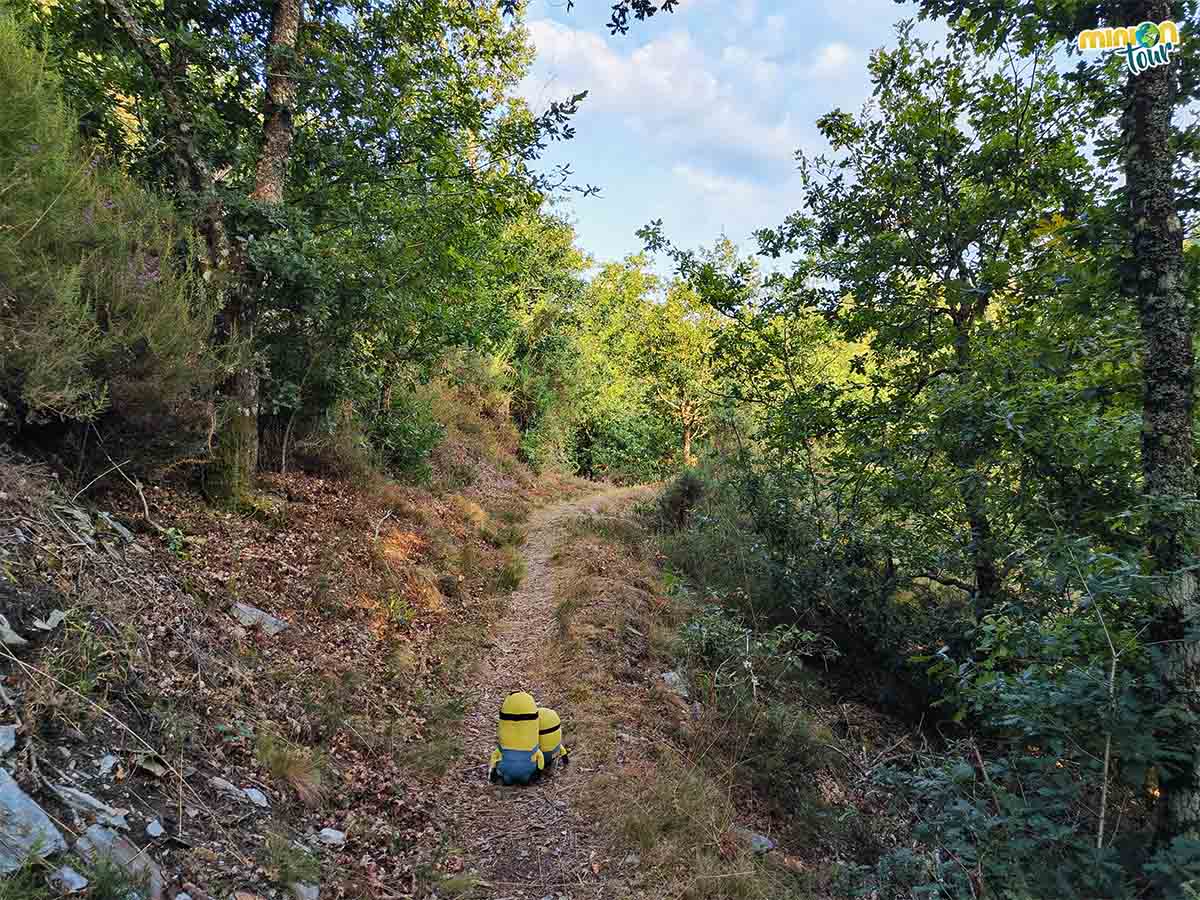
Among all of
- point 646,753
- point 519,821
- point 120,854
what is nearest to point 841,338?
point 646,753

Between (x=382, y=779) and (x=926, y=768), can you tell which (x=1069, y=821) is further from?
(x=382, y=779)

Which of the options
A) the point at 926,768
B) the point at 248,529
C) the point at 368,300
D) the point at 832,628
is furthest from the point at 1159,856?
the point at 368,300

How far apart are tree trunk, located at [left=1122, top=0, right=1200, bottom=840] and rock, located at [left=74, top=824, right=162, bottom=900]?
4748 millimetres

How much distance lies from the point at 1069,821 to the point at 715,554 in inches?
261

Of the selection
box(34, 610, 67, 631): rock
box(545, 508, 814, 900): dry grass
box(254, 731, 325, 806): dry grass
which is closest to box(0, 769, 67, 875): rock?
box(34, 610, 67, 631): rock

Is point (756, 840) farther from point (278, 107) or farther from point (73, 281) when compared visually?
point (278, 107)

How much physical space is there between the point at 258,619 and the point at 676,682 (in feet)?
14.7

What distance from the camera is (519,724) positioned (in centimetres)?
493

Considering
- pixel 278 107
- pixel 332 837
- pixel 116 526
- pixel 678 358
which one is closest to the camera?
pixel 332 837

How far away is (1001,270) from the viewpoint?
618 centimetres

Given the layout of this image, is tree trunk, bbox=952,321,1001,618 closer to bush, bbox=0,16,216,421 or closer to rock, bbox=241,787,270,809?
rock, bbox=241,787,270,809

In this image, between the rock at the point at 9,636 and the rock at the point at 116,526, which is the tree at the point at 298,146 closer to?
the rock at the point at 116,526

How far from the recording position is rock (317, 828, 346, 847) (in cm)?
353

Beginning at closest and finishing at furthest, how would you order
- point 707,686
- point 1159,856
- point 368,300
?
point 1159,856, point 707,686, point 368,300
